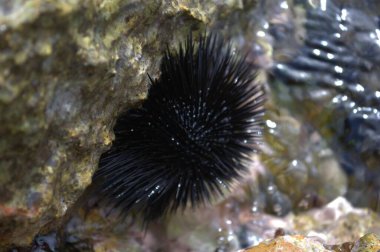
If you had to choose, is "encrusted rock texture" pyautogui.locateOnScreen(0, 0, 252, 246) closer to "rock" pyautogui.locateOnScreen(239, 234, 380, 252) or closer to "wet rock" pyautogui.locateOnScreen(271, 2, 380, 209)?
"rock" pyautogui.locateOnScreen(239, 234, 380, 252)

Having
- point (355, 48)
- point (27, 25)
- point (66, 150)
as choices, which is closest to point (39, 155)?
point (66, 150)

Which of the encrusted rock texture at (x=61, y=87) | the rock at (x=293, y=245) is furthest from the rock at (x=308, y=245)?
the encrusted rock texture at (x=61, y=87)

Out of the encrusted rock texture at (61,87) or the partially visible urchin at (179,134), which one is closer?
the encrusted rock texture at (61,87)

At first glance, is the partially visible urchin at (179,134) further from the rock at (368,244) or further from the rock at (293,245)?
the rock at (368,244)

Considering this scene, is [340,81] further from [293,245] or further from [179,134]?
[293,245]

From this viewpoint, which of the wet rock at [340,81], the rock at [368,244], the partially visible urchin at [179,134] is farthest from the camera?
the wet rock at [340,81]

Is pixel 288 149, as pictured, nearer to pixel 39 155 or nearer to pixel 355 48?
pixel 355 48
